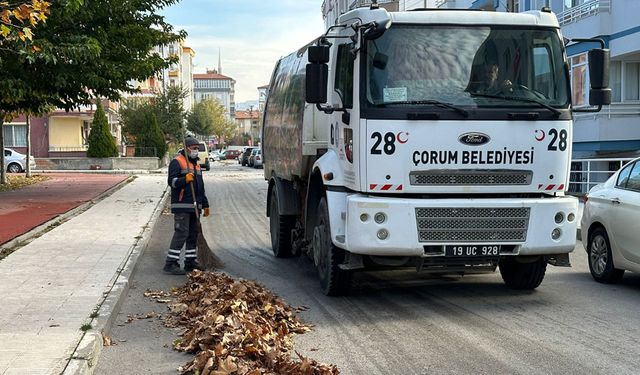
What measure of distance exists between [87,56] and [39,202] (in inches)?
216

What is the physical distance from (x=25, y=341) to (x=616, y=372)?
15.3ft

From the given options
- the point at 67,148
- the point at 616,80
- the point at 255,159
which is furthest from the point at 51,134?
the point at 616,80

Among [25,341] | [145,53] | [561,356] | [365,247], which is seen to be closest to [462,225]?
[365,247]

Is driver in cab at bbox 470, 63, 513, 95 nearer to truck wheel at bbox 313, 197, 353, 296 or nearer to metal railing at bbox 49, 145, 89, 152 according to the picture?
truck wheel at bbox 313, 197, 353, 296

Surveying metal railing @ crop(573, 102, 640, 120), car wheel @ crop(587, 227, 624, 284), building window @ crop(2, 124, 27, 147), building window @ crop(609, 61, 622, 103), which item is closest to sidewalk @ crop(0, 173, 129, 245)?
car wheel @ crop(587, 227, 624, 284)

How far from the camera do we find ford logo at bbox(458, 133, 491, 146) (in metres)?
7.87

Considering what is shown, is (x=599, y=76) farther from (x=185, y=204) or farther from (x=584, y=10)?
(x=584, y=10)

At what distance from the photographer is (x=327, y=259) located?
8.71 m

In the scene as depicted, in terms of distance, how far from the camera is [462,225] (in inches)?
312

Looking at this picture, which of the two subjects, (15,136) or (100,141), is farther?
(15,136)

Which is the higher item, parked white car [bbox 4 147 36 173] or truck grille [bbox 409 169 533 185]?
truck grille [bbox 409 169 533 185]

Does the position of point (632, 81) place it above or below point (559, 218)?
above

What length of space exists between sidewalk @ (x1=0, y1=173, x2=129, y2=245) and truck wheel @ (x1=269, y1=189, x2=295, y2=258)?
174 inches

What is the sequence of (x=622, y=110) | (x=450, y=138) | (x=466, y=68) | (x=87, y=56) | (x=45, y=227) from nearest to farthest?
1. (x=450, y=138)
2. (x=466, y=68)
3. (x=45, y=227)
4. (x=87, y=56)
5. (x=622, y=110)
